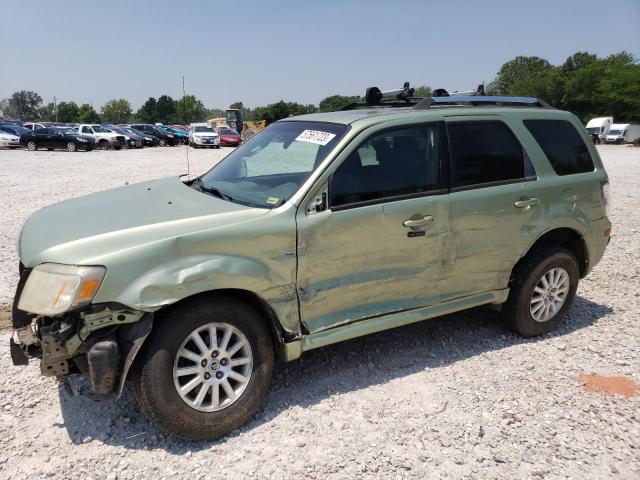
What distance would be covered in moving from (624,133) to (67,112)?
4482 inches

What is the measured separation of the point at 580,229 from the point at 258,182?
2798 mm

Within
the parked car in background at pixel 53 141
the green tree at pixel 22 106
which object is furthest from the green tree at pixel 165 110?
the parked car in background at pixel 53 141

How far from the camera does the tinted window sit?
132 inches

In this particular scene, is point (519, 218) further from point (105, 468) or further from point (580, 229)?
point (105, 468)

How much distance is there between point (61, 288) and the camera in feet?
8.58

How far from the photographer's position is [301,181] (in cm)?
329

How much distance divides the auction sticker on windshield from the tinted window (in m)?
0.24

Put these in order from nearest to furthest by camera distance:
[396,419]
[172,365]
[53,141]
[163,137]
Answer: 1. [172,365]
2. [396,419]
3. [53,141]
4. [163,137]

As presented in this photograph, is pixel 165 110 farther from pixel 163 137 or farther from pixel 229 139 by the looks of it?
pixel 229 139

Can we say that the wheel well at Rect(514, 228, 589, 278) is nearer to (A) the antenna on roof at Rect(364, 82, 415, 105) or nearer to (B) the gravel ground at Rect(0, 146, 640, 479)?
(B) the gravel ground at Rect(0, 146, 640, 479)

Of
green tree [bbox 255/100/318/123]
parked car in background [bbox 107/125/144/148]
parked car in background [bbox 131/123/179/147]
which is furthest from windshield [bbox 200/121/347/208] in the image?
green tree [bbox 255/100/318/123]

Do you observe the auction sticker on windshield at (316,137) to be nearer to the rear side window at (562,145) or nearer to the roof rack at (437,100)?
the roof rack at (437,100)

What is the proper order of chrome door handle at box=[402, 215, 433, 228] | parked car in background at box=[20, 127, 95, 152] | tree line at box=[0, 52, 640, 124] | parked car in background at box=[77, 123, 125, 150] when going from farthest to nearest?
tree line at box=[0, 52, 640, 124], parked car in background at box=[77, 123, 125, 150], parked car in background at box=[20, 127, 95, 152], chrome door handle at box=[402, 215, 433, 228]

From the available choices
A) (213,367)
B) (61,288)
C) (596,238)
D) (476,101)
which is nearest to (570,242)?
(596,238)
